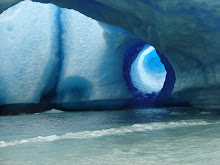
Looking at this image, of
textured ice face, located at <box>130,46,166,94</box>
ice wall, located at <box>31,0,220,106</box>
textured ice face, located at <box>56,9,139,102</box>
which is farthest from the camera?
textured ice face, located at <box>130,46,166,94</box>

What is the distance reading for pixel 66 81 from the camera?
33.6 feet

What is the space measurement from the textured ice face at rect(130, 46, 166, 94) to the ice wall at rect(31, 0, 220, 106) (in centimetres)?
479

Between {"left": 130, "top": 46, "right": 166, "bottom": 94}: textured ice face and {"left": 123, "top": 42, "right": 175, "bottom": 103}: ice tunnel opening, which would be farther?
{"left": 130, "top": 46, "right": 166, "bottom": 94}: textured ice face

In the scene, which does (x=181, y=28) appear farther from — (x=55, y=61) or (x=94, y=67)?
(x=55, y=61)

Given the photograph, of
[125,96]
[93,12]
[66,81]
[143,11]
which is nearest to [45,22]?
[66,81]

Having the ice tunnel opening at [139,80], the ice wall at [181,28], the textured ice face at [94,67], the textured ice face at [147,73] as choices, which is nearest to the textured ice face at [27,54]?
the textured ice face at [94,67]

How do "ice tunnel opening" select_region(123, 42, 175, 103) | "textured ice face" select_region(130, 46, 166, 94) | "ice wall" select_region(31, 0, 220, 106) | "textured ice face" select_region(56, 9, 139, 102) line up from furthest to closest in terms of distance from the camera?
"textured ice face" select_region(130, 46, 166, 94) → "ice tunnel opening" select_region(123, 42, 175, 103) → "textured ice face" select_region(56, 9, 139, 102) → "ice wall" select_region(31, 0, 220, 106)

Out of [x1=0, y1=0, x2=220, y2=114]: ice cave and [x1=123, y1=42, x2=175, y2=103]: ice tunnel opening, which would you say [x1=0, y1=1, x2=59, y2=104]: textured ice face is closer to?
[x1=0, y1=0, x2=220, y2=114]: ice cave

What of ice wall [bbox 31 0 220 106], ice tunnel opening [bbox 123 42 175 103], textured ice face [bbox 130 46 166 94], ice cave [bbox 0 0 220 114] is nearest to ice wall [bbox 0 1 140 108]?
ice cave [bbox 0 0 220 114]

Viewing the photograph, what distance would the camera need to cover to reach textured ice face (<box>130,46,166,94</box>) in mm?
12129

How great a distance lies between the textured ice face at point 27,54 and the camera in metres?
10.0

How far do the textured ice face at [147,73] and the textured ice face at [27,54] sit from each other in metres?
3.80

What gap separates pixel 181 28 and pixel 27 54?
7.16 m

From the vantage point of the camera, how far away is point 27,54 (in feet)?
33.8
